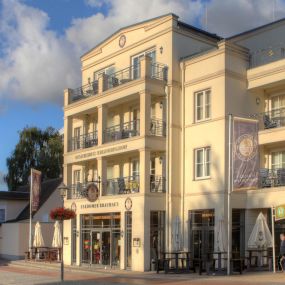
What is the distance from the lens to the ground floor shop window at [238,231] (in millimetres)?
27375

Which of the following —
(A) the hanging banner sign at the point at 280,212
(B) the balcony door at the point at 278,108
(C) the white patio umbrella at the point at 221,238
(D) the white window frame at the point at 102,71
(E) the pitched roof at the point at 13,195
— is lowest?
(C) the white patio umbrella at the point at 221,238

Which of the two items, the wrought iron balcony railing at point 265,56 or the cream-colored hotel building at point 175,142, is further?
the wrought iron balcony railing at point 265,56

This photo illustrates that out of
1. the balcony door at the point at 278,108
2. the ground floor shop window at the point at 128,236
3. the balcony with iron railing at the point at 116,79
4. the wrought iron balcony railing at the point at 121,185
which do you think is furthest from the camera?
the wrought iron balcony railing at the point at 121,185

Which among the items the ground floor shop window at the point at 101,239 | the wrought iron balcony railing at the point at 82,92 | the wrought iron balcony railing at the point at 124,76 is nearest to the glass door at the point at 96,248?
the ground floor shop window at the point at 101,239

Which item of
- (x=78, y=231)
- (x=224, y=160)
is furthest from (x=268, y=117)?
(x=78, y=231)

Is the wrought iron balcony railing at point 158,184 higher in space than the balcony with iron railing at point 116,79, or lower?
lower

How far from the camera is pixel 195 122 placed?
1132 inches

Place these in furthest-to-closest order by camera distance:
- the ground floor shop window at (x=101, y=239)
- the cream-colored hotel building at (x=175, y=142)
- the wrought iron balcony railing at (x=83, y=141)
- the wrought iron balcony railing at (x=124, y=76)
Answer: the wrought iron balcony railing at (x=83, y=141)
the wrought iron balcony railing at (x=124, y=76)
the ground floor shop window at (x=101, y=239)
the cream-colored hotel building at (x=175, y=142)

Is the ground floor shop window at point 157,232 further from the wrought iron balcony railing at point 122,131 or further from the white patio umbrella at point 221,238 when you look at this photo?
the wrought iron balcony railing at point 122,131

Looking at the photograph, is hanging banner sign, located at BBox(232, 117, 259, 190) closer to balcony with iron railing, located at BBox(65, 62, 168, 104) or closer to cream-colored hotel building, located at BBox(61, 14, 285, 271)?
cream-colored hotel building, located at BBox(61, 14, 285, 271)

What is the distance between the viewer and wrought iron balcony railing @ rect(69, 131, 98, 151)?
33.6 metres

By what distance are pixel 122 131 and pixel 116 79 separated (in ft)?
9.68

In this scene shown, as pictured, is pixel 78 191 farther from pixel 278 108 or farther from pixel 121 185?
pixel 278 108

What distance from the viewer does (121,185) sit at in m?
31.1
